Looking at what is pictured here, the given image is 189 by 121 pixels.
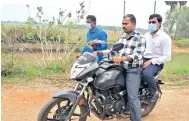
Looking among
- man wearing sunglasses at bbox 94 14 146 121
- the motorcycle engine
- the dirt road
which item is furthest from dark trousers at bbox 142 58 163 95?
the dirt road

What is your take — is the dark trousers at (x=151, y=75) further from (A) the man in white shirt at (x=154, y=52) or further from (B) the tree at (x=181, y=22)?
(B) the tree at (x=181, y=22)

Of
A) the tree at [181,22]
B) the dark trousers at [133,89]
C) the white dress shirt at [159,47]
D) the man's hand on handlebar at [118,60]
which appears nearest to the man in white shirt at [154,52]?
the white dress shirt at [159,47]

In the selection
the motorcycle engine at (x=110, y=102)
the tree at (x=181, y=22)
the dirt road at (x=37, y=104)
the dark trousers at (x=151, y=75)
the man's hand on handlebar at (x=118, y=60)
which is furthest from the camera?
the tree at (x=181, y=22)

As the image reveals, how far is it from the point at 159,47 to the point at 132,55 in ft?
2.76

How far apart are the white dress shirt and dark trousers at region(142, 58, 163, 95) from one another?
9 centimetres

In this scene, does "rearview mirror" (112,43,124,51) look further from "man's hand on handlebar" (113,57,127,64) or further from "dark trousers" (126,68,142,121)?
"dark trousers" (126,68,142,121)

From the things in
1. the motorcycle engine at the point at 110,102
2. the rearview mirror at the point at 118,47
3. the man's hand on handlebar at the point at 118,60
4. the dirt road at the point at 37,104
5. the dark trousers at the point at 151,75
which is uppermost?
the rearview mirror at the point at 118,47

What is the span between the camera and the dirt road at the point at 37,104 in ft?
16.6

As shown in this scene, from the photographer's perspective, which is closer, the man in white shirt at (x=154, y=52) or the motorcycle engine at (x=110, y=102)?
the motorcycle engine at (x=110, y=102)

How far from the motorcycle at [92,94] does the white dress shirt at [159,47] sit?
750mm

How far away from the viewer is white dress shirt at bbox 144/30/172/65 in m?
4.69

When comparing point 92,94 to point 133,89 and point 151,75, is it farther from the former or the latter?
point 151,75

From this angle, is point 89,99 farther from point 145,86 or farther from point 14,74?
point 14,74

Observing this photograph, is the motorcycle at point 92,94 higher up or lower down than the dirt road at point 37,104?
higher up
